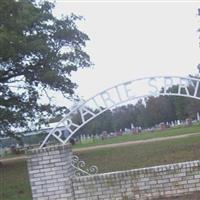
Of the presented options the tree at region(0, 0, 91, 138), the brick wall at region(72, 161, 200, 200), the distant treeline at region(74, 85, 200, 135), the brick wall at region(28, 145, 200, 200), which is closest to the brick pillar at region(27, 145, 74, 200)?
the brick wall at region(28, 145, 200, 200)

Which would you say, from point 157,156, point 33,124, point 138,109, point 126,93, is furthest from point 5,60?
point 138,109

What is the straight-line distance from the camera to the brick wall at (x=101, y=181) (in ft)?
33.6

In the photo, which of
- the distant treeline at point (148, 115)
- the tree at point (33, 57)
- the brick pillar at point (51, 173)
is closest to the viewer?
the brick pillar at point (51, 173)

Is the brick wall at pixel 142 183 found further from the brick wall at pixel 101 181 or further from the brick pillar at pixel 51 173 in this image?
the brick pillar at pixel 51 173

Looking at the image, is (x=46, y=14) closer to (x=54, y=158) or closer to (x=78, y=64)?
(x=78, y=64)

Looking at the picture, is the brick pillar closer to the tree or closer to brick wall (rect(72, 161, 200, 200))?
brick wall (rect(72, 161, 200, 200))

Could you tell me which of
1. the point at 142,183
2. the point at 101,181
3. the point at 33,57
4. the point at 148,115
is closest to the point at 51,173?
the point at 101,181

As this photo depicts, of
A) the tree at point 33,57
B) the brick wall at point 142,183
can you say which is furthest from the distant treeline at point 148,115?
the brick wall at point 142,183

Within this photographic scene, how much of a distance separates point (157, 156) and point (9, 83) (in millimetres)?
12404

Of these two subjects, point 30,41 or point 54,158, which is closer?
point 54,158

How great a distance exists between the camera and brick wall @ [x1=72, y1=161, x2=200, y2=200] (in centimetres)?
1023

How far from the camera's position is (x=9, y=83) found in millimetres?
30844

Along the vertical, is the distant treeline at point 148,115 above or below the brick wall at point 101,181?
above

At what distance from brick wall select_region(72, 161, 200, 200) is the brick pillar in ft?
0.69
